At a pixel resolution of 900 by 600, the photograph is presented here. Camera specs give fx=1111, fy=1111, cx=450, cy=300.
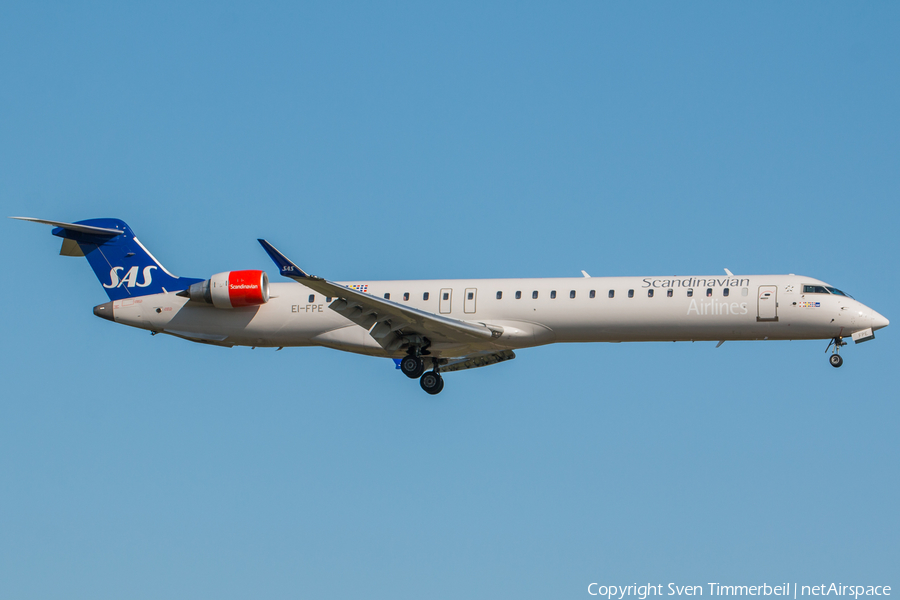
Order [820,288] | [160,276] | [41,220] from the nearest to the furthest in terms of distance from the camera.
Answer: [820,288] → [41,220] → [160,276]

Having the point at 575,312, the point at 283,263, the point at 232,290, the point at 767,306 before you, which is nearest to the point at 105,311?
the point at 232,290

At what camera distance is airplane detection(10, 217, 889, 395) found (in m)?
27.9

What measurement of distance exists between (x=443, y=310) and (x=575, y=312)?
366cm

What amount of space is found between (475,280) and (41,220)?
11842 mm

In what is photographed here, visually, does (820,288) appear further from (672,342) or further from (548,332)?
(548,332)

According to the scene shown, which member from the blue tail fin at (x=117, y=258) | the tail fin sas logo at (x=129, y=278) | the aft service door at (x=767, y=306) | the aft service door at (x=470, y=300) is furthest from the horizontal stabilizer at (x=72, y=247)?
the aft service door at (x=767, y=306)

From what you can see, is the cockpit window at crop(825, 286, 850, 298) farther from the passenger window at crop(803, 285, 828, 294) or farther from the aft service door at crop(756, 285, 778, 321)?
the aft service door at crop(756, 285, 778, 321)

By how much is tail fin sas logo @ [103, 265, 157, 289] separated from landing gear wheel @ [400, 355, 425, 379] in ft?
26.4

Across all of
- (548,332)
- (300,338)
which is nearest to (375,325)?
(300,338)

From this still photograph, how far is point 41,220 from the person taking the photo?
30.0 metres

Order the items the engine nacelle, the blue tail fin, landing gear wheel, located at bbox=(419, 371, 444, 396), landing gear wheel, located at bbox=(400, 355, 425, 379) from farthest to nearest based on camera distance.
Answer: the blue tail fin < landing gear wheel, located at bbox=(419, 371, 444, 396) < the engine nacelle < landing gear wheel, located at bbox=(400, 355, 425, 379)

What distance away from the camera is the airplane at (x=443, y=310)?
91.6 ft

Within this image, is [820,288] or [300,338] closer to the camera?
[820,288]

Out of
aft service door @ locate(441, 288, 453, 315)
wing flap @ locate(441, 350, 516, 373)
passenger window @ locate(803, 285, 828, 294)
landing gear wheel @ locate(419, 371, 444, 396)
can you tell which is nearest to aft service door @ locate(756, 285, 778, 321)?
passenger window @ locate(803, 285, 828, 294)
